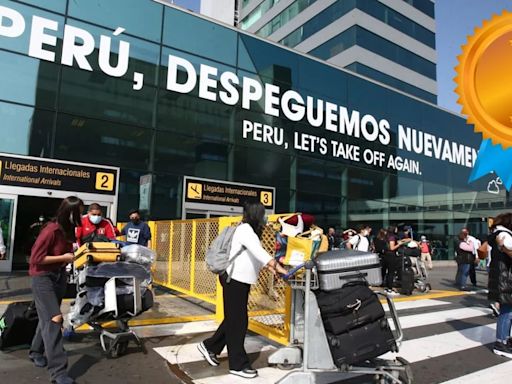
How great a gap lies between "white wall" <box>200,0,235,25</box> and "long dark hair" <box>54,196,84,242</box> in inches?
1941

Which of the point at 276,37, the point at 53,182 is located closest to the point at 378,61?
the point at 276,37

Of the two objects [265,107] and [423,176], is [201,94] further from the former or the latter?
[423,176]

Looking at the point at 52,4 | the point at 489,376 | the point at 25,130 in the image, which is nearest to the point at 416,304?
the point at 489,376

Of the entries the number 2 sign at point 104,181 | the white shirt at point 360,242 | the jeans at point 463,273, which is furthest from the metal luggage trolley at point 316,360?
the number 2 sign at point 104,181

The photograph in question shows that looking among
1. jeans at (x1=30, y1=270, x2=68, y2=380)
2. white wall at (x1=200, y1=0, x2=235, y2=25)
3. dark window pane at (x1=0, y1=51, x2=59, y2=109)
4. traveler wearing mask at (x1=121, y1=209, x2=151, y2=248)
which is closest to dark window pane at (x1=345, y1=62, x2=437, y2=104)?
white wall at (x1=200, y1=0, x2=235, y2=25)

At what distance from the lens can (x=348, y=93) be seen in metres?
20.8

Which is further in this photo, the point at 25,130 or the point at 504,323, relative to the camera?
the point at 25,130

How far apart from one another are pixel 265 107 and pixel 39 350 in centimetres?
1480

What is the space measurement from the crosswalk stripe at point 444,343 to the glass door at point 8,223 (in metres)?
11.3

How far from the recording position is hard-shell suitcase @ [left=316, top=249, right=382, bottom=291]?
348 cm

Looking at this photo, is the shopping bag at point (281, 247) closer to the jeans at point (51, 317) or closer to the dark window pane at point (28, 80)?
the jeans at point (51, 317)

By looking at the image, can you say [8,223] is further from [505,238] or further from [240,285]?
[505,238]

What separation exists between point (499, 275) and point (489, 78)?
13.9 ft

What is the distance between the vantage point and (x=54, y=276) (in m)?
3.92
